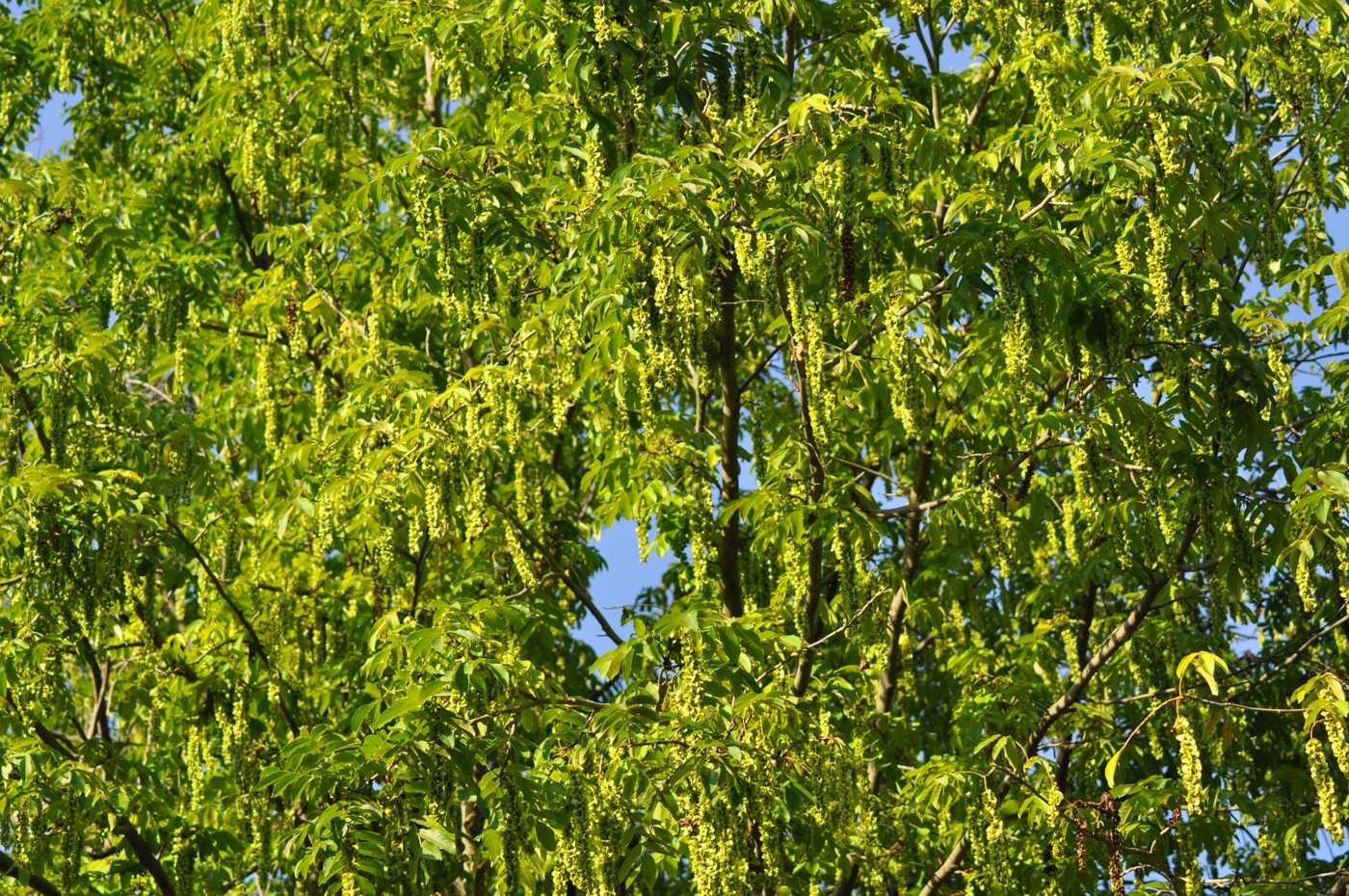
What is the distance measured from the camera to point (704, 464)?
6.46m

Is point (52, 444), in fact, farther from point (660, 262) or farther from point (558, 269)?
point (660, 262)

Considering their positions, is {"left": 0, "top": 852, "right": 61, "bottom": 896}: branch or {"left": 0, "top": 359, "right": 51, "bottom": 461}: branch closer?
{"left": 0, "top": 852, "right": 61, "bottom": 896}: branch

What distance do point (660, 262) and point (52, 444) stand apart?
2.43 m

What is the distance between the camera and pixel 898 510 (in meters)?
6.52

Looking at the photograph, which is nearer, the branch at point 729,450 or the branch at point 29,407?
the branch at point 29,407

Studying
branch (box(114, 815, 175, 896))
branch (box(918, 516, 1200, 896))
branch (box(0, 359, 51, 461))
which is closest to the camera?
branch (box(114, 815, 175, 896))

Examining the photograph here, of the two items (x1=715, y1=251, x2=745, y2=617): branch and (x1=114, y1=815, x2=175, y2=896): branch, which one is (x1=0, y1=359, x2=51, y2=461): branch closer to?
(x1=114, y1=815, x2=175, y2=896): branch

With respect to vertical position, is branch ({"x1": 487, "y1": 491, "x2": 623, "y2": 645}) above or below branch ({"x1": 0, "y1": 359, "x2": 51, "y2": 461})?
below

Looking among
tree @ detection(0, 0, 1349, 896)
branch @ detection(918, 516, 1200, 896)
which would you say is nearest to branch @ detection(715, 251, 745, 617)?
tree @ detection(0, 0, 1349, 896)

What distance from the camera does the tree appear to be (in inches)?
208

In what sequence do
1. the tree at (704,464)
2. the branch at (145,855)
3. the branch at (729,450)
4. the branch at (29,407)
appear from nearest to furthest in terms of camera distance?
the tree at (704,464), the branch at (145,855), the branch at (29,407), the branch at (729,450)

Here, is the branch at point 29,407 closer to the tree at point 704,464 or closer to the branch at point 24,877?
the tree at point 704,464

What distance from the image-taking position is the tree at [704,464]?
208 inches

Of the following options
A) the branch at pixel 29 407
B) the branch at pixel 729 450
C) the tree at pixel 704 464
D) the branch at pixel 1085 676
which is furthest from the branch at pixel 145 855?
the branch at pixel 1085 676
